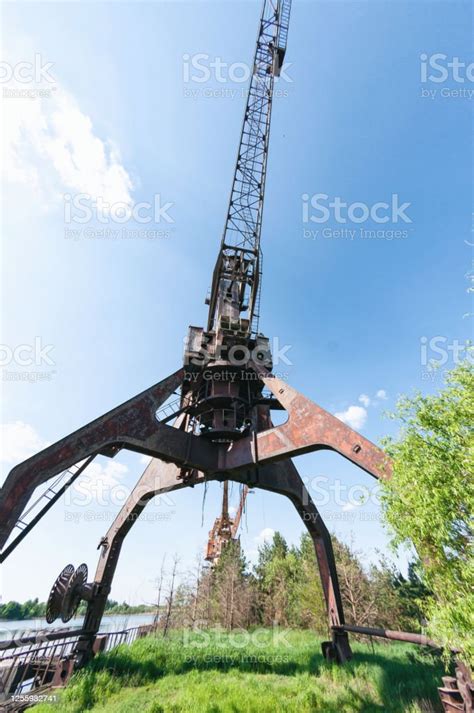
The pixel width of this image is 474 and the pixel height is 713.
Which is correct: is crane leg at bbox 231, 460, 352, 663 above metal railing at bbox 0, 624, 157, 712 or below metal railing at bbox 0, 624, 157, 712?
above

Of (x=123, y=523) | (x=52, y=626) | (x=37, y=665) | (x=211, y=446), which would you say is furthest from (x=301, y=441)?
(x=52, y=626)

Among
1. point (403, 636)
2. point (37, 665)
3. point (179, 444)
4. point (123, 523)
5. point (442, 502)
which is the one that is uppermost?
point (179, 444)

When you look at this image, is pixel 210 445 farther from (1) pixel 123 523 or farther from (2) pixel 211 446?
(1) pixel 123 523

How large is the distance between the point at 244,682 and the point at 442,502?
843 cm

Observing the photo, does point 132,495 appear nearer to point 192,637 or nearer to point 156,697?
point 156,697

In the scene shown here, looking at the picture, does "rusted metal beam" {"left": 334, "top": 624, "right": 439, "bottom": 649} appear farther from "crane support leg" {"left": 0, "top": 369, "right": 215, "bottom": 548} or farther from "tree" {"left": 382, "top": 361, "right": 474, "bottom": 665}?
"crane support leg" {"left": 0, "top": 369, "right": 215, "bottom": 548}

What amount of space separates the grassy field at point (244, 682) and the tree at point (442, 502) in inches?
160

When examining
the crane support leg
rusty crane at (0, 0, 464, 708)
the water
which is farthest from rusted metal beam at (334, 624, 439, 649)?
the water

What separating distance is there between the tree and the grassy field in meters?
4.07

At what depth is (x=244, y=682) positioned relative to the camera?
9.00 m

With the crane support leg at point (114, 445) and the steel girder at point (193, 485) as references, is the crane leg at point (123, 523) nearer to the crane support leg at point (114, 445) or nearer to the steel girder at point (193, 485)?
the steel girder at point (193, 485)

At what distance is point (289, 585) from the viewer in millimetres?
32500

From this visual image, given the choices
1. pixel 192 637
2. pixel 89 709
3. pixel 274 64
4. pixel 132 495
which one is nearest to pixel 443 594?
pixel 89 709

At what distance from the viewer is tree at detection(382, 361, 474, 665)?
4.82 metres
